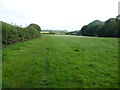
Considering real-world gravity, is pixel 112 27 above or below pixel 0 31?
above

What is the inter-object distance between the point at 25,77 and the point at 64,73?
157 centimetres

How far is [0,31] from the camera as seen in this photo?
1284cm

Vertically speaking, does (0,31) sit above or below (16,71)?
above

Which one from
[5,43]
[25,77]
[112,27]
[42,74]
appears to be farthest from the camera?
[112,27]

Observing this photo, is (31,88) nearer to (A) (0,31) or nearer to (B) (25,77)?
(B) (25,77)

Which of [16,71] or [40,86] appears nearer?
[40,86]

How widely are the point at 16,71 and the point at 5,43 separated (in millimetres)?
8395

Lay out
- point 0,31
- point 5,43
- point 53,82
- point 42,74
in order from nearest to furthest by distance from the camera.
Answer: point 53,82 → point 42,74 → point 0,31 → point 5,43

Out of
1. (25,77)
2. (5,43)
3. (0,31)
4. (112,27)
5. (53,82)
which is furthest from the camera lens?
(112,27)

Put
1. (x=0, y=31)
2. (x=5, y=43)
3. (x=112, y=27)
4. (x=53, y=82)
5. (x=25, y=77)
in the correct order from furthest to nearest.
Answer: (x=112, y=27) < (x=5, y=43) < (x=0, y=31) < (x=25, y=77) < (x=53, y=82)

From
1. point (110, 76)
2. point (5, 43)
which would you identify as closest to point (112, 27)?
point (5, 43)

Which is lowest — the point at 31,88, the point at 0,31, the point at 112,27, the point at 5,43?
the point at 31,88

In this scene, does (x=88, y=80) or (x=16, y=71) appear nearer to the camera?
(x=88, y=80)

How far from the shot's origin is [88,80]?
5336 mm
